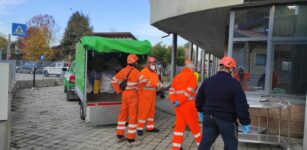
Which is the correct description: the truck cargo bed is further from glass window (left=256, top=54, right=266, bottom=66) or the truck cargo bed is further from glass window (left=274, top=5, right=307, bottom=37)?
glass window (left=274, top=5, right=307, bottom=37)

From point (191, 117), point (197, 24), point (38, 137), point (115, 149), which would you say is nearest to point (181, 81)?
point (191, 117)

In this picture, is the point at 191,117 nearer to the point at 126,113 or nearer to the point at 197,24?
the point at 126,113

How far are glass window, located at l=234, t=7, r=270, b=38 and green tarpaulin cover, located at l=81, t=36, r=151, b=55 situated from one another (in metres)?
2.45

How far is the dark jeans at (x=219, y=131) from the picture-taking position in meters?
4.01

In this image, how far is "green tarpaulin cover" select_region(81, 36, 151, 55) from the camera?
738 centimetres

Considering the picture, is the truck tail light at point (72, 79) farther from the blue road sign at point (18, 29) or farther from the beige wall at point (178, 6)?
the beige wall at point (178, 6)

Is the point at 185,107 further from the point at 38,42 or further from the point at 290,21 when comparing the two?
the point at 38,42

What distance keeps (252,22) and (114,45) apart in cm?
351

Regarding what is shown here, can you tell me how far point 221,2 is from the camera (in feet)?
23.2

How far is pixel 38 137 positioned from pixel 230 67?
15.0ft

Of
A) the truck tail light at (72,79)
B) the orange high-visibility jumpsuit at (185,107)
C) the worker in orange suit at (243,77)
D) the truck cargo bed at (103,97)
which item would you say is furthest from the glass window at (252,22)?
the truck tail light at (72,79)

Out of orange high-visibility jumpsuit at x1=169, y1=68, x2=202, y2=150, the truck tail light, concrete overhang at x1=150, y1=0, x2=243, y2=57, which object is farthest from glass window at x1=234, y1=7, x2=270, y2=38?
the truck tail light

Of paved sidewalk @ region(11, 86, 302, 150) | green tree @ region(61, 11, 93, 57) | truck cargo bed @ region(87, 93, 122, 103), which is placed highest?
green tree @ region(61, 11, 93, 57)

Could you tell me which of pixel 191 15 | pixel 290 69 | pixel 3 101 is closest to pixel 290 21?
pixel 290 69
